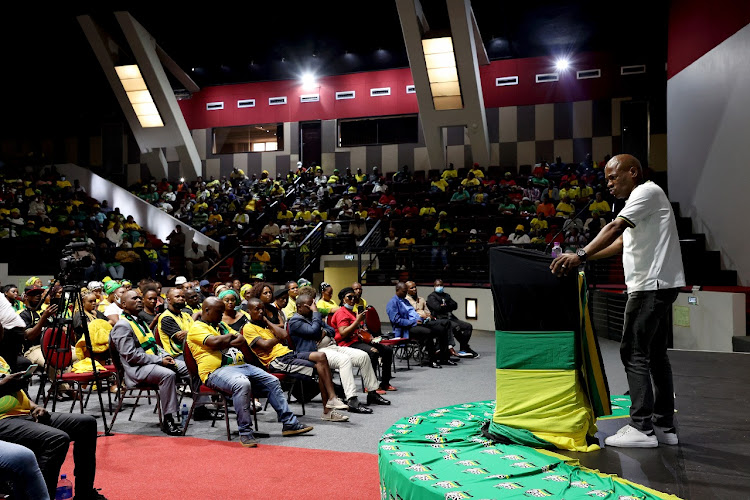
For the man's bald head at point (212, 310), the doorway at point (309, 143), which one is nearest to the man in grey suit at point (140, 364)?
the man's bald head at point (212, 310)

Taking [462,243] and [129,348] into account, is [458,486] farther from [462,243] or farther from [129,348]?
[462,243]

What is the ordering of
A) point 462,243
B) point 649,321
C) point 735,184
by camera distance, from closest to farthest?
point 649,321 < point 735,184 < point 462,243

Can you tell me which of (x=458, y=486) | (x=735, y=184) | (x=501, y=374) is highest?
(x=735, y=184)

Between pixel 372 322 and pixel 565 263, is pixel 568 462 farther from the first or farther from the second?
pixel 372 322

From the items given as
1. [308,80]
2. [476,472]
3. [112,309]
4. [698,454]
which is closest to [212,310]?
[476,472]

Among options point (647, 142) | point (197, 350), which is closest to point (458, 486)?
point (197, 350)

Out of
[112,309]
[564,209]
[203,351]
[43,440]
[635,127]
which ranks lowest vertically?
[43,440]

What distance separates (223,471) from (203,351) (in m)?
1.34

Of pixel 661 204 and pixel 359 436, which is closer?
pixel 661 204

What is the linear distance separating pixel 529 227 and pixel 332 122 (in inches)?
442

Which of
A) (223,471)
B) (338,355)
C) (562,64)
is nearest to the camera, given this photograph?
(223,471)

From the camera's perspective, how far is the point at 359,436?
19.1 feet

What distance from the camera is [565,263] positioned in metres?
3.56

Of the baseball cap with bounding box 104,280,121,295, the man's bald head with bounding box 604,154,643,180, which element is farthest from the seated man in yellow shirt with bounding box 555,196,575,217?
the man's bald head with bounding box 604,154,643,180
